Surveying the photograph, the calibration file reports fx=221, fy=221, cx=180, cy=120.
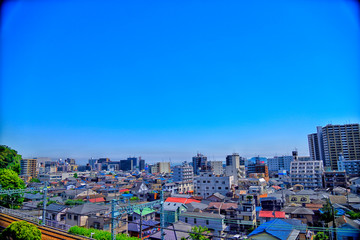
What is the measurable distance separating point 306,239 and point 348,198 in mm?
12197

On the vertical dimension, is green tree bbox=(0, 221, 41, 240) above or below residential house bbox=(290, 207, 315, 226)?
above

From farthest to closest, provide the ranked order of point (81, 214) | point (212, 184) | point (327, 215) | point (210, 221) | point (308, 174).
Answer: point (308, 174) → point (212, 184) → point (327, 215) → point (210, 221) → point (81, 214)

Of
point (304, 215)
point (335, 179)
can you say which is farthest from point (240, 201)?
point (335, 179)

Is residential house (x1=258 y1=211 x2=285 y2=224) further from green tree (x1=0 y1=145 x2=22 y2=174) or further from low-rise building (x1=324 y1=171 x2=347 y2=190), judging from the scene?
green tree (x1=0 y1=145 x2=22 y2=174)

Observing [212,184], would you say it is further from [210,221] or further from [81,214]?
[81,214]

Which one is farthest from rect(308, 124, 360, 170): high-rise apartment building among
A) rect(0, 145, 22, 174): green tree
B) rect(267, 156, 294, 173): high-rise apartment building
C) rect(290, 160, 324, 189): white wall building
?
rect(0, 145, 22, 174): green tree

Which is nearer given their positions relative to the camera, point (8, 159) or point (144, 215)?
point (144, 215)

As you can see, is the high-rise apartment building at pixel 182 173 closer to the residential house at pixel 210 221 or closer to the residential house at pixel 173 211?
the residential house at pixel 173 211

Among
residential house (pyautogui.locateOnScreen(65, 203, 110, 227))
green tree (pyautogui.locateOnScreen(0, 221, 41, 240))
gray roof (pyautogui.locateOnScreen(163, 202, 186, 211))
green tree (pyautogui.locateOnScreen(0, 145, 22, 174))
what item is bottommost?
gray roof (pyautogui.locateOnScreen(163, 202, 186, 211))

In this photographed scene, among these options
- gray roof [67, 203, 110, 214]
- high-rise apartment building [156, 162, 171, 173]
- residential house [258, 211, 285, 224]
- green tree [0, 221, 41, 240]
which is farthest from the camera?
high-rise apartment building [156, 162, 171, 173]

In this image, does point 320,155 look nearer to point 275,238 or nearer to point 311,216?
point 311,216

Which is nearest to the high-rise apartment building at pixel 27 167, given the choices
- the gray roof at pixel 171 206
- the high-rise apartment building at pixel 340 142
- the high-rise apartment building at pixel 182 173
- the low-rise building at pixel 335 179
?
the high-rise apartment building at pixel 182 173

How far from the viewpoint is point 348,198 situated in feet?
69.3

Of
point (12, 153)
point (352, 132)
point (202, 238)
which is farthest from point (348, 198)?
point (12, 153)
